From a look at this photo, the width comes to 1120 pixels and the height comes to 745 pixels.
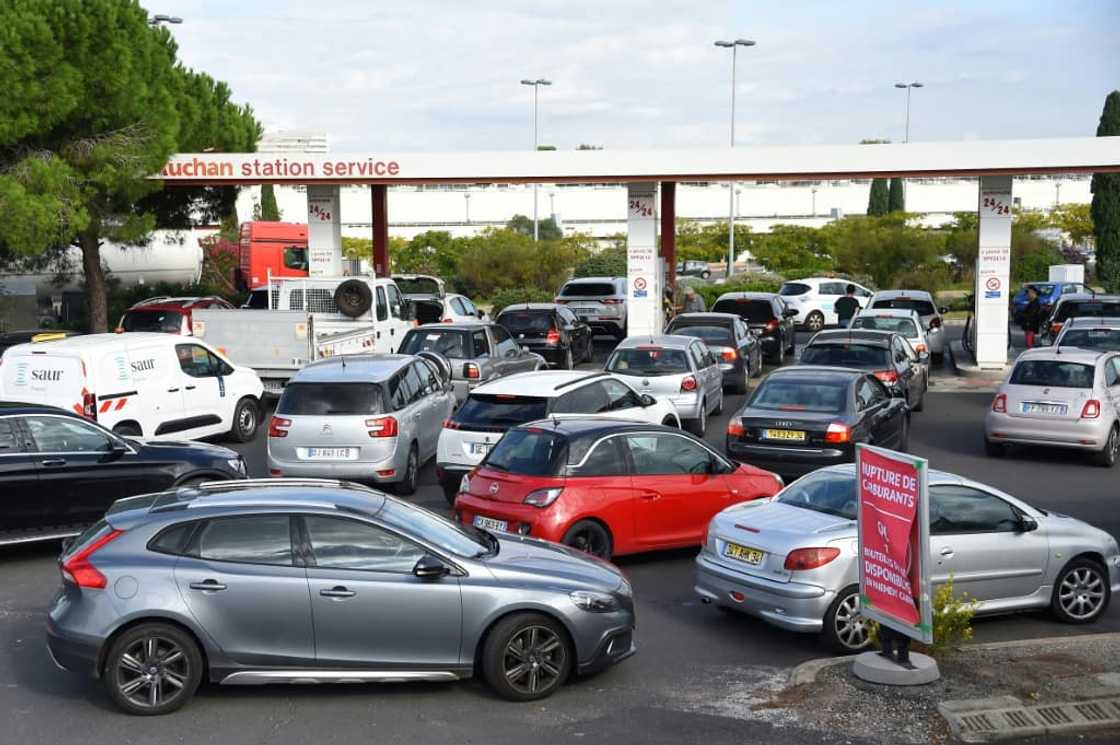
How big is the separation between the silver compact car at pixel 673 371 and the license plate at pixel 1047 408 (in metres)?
4.75

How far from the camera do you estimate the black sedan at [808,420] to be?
14562 mm

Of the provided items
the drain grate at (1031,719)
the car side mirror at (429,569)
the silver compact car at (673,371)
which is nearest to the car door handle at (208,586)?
the car side mirror at (429,569)

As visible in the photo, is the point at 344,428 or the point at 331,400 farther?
the point at 331,400

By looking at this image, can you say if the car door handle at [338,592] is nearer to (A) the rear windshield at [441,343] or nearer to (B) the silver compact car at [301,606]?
(B) the silver compact car at [301,606]

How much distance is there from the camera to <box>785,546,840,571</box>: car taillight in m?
9.11

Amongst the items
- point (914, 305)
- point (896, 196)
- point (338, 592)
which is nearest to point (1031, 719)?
point (338, 592)

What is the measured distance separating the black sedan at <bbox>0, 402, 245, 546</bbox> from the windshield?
19.9 feet

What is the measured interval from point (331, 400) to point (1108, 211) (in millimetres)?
42638

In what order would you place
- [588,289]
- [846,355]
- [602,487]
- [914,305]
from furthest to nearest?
[588,289] < [914,305] < [846,355] < [602,487]

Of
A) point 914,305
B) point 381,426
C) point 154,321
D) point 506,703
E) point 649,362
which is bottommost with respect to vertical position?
point 506,703

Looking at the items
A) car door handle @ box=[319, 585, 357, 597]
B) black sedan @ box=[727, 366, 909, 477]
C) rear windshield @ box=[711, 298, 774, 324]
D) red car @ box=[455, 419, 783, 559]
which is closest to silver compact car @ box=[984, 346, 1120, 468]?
black sedan @ box=[727, 366, 909, 477]

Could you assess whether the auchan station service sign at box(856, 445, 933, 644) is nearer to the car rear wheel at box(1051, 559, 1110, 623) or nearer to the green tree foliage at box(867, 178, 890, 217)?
the car rear wheel at box(1051, 559, 1110, 623)

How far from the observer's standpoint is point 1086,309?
26.1 m

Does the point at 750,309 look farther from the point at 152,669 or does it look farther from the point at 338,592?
the point at 152,669
